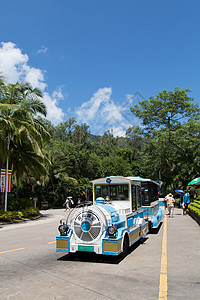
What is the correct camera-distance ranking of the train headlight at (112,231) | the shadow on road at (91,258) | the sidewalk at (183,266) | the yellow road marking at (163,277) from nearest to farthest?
1. the yellow road marking at (163,277)
2. the sidewalk at (183,266)
3. the train headlight at (112,231)
4. the shadow on road at (91,258)

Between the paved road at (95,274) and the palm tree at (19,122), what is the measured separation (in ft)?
32.5

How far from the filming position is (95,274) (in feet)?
20.0

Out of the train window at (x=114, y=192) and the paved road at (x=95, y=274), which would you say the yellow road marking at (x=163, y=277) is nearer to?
the paved road at (x=95, y=274)

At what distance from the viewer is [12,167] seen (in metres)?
21.4

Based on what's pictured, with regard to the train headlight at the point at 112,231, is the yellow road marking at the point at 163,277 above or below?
below

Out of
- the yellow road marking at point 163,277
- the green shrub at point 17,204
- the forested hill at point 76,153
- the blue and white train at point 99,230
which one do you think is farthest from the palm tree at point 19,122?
the yellow road marking at point 163,277

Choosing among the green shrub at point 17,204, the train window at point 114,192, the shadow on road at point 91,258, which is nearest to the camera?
the shadow on road at point 91,258

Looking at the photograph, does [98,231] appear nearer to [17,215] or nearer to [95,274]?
[95,274]

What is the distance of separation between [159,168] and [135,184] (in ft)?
92.7

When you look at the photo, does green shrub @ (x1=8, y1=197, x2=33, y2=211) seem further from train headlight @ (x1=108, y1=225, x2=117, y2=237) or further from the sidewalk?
train headlight @ (x1=108, y1=225, x2=117, y2=237)

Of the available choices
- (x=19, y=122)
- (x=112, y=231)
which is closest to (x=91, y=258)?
(x=112, y=231)

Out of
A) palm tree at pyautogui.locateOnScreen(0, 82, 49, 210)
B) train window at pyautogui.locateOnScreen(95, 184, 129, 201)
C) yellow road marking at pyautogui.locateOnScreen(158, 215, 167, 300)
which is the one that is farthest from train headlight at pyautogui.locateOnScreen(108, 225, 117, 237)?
palm tree at pyautogui.locateOnScreen(0, 82, 49, 210)

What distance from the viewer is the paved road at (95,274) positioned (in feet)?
16.0

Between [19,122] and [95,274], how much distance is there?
14596 mm
